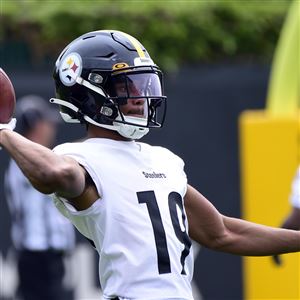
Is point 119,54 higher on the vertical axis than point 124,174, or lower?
higher

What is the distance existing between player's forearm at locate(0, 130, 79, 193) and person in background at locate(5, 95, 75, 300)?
4.28m

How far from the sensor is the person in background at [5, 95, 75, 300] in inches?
310

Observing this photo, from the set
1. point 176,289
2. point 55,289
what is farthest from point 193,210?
point 55,289

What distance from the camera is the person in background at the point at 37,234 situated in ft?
25.8

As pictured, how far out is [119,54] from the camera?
3.95m

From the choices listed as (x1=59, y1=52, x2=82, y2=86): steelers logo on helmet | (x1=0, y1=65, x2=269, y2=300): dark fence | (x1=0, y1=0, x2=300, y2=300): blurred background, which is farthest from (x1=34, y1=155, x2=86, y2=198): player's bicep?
(x1=0, y1=65, x2=269, y2=300): dark fence

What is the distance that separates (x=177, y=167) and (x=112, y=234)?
463 mm

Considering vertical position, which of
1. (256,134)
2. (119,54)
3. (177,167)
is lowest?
→ (256,134)

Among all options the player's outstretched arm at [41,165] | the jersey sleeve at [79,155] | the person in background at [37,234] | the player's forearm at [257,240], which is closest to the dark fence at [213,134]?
the person in background at [37,234]

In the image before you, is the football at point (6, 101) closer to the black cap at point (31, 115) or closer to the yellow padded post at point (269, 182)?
the black cap at point (31, 115)

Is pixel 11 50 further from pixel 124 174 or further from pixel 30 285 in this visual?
pixel 124 174

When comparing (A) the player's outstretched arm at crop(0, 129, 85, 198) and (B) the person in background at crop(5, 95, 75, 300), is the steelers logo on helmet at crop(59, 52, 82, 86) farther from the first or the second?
(B) the person in background at crop(5, 95, 75, 300)

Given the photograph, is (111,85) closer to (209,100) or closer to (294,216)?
(294,216)

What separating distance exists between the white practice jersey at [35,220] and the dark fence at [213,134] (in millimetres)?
1426
